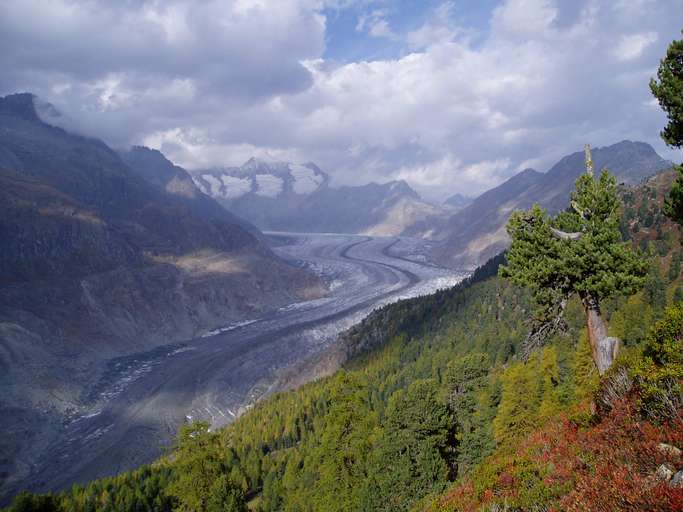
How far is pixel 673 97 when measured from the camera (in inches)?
644

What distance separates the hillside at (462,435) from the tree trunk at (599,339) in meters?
1.06

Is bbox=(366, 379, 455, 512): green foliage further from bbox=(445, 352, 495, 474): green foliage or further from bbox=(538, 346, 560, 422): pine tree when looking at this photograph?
bbox=(538, 346, 560, 422): pine tree

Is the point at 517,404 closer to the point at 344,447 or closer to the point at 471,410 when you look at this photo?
the point at 471,410

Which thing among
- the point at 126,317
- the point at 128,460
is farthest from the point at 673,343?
the point at 126,317

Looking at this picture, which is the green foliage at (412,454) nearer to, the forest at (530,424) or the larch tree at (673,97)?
the forest at (530,424)

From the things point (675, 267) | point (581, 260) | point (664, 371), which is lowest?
point (675, 267)

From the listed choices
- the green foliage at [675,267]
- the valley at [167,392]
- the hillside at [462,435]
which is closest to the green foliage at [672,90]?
the hillside at [462,435]

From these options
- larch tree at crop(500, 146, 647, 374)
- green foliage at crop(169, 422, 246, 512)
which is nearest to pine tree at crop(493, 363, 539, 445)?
green foliage at crop(169, 422, 246, 512)

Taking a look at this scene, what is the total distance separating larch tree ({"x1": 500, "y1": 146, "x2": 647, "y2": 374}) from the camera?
679 inches

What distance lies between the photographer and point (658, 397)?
38.0ft

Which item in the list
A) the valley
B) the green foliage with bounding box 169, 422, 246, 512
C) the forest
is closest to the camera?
the forest

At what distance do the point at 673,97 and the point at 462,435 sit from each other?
31189 millimetres

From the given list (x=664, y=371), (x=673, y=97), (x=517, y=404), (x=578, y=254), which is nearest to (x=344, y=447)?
(x=517, y=404)

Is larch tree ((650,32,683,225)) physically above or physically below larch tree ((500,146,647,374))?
above
